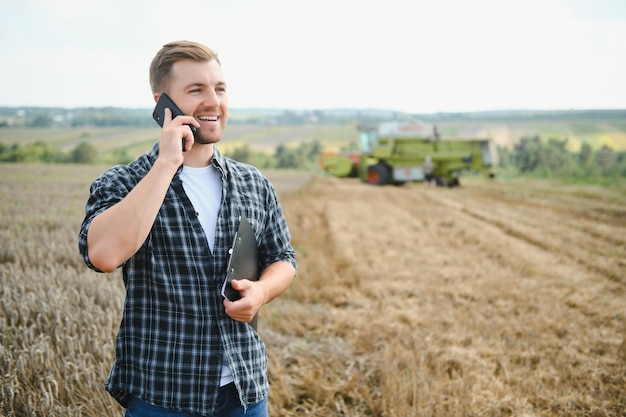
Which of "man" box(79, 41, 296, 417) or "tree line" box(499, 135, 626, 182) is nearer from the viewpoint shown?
"man" box(79, 41, 296, 417)

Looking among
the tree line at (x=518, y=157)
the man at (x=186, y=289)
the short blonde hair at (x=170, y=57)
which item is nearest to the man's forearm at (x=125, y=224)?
the man at (x=186, y=289)

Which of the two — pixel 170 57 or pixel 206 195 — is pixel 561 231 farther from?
pixel 170 57

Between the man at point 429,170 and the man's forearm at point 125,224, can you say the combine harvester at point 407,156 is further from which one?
the man's forearm at point 125,224

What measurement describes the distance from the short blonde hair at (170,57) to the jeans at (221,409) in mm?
1023

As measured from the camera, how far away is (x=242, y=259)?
5.47 ft

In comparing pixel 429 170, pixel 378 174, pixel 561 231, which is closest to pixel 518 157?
pixel 429 170

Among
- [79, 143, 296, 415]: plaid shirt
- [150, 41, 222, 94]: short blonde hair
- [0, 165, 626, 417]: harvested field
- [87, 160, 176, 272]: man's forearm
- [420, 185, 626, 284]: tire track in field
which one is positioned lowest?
[420, 185, 626, 284]: tire track in field

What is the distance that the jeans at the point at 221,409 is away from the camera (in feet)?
5.23

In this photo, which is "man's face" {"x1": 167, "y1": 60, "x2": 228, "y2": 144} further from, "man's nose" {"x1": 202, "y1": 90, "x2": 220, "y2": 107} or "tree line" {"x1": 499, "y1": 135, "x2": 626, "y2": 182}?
"tree line" {"x1": 499, "y1": 135, "x2": 626, "y2": 182}

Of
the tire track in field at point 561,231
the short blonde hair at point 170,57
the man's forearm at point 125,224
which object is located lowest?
the tire track in field at point 561,231

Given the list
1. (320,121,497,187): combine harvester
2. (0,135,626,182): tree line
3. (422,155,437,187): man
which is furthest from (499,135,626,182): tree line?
(422,155,437,187): man

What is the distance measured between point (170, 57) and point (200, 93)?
0.15m

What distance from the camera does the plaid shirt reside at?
5.20ft

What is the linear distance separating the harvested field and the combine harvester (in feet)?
37.1
